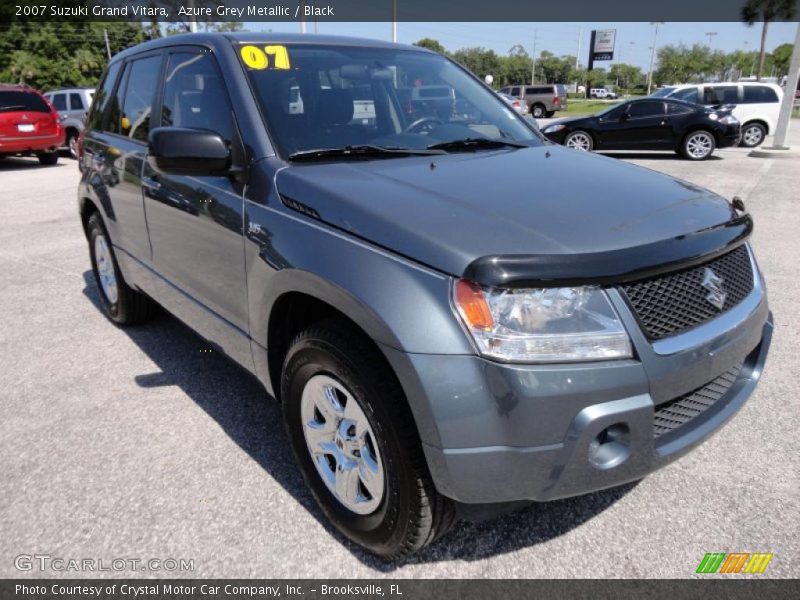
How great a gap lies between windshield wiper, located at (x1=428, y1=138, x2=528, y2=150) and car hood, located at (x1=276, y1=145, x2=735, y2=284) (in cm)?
14

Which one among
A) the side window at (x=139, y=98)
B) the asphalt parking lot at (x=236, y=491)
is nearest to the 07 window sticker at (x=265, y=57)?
the side window at (x=139, y=98)

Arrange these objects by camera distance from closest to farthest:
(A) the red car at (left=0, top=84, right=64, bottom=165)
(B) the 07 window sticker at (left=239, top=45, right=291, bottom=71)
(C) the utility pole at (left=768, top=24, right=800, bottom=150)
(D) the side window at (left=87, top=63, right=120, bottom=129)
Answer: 1. (B) the 07 window sticker at (left=239, top=45, right=291, bottom=71)
2. (D) the side window at (left=87, top=63, right=120, bottom=129)
3. (A) the red car at (left=0, top=84, right=64, bottom=165)
4. (C) the utility pole at (left=768, top=24, right=800, bottom=150)

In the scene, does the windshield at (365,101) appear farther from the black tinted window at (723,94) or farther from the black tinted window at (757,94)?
the black tinted window at (757,94)

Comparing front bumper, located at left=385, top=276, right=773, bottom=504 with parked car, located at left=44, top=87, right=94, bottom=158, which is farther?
parked car, located at left=44, top=87, right=94, bottom=158

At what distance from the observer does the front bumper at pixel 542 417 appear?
5.39 ft

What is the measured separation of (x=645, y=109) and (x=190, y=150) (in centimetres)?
1464

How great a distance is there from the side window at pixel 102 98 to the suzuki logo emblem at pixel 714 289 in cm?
380

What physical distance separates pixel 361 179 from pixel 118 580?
164 centimetres

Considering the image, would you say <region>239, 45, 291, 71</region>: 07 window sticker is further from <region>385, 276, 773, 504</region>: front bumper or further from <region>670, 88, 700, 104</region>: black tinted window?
<region>670, 88, 700, 104</region>: black tinted window

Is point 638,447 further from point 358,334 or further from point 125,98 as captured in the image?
point 125,98

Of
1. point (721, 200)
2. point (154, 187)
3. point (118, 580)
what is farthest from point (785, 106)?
point (118, 580)

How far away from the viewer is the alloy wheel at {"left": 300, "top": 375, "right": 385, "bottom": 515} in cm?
202

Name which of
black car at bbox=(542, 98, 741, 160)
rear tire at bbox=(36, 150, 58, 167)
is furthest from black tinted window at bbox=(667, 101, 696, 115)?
rear tire at bbox=(36, 150, 58, 167)

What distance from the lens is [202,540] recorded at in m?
2.26
